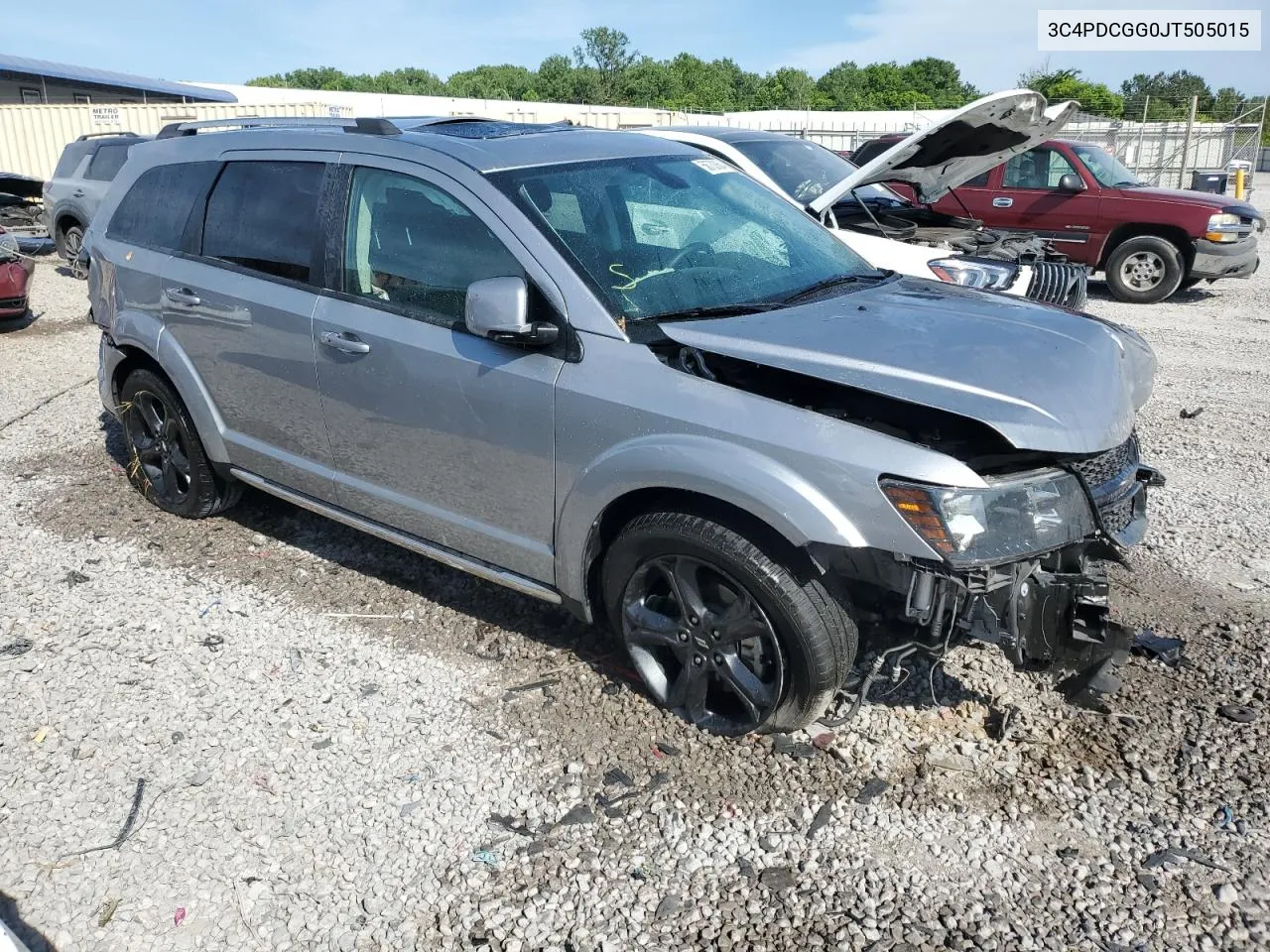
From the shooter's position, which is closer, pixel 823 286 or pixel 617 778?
pixel 617 778

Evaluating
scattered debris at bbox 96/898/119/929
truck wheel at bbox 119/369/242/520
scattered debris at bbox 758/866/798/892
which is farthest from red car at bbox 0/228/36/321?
scattered debris at bbox 758/866/798/892

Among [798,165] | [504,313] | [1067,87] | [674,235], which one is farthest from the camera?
[1067,87]

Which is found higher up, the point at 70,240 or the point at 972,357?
the point at 972,357

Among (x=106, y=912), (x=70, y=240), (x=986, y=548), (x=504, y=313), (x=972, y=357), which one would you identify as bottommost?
(x=106, y=912)

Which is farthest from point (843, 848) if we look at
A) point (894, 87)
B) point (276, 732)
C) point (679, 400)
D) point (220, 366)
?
point (894, 87)

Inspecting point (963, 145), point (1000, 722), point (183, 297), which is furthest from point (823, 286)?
point (963, 145)

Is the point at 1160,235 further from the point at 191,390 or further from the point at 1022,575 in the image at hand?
the point at 191,390

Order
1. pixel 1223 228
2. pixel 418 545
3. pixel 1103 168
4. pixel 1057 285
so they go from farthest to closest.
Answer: pixel 1103 168 < pixel 1223 228 < pixel 1057 285 < pixel 418 545

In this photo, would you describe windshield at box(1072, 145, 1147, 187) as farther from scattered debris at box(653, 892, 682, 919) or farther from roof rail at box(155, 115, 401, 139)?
scattered debris at box(653, 892, 682, 919)

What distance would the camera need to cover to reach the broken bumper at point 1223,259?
37.7 ft

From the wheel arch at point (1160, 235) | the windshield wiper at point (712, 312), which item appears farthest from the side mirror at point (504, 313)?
the wheel arch at point (1160, 235)

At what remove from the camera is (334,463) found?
4262 millimetres

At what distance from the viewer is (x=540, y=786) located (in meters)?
3.25

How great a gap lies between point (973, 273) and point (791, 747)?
16.2 feet
